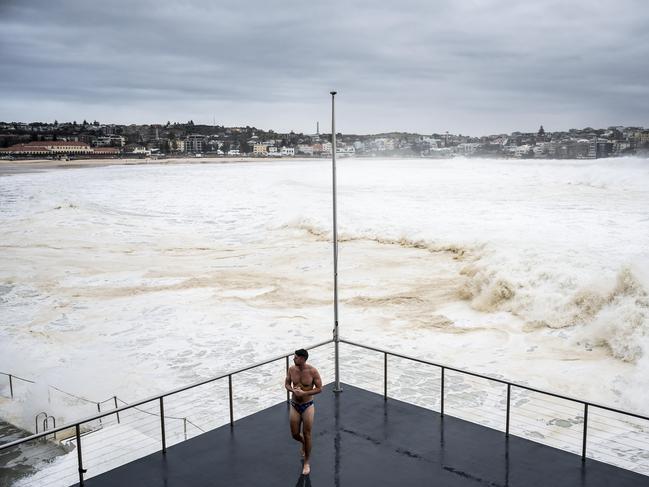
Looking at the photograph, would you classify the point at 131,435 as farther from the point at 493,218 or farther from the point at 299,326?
the point at 493,218

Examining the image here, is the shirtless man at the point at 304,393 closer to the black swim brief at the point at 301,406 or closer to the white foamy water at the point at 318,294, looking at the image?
the black swim brief at the point at 301,406

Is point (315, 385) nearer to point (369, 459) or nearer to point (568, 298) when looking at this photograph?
point (369, 459)

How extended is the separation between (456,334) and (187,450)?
16.8 metres

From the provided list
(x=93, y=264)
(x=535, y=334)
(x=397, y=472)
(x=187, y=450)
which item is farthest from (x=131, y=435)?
(x=93, y=264)

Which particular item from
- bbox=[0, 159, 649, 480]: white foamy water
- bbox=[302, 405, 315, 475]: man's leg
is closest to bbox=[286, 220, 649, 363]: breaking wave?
bbox=[0, 159, 649, 480]: white foamy water

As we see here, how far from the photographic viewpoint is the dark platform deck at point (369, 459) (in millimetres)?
7398

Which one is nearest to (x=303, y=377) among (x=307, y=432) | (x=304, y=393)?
(x=304, y=393)

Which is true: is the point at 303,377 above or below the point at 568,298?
above

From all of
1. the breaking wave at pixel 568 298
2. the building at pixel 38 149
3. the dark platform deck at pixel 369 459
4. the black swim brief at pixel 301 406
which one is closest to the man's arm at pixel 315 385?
the black swim brief at pixel 301 406

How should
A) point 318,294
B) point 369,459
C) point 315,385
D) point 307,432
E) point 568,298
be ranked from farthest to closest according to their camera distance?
point 318,294, point 568,298, point 369,459, point 315,385, point 307,432

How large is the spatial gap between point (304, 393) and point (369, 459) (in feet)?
4.59

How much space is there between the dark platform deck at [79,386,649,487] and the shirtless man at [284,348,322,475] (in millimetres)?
439

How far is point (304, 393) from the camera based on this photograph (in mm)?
7469

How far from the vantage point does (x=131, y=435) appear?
14.7 metres
